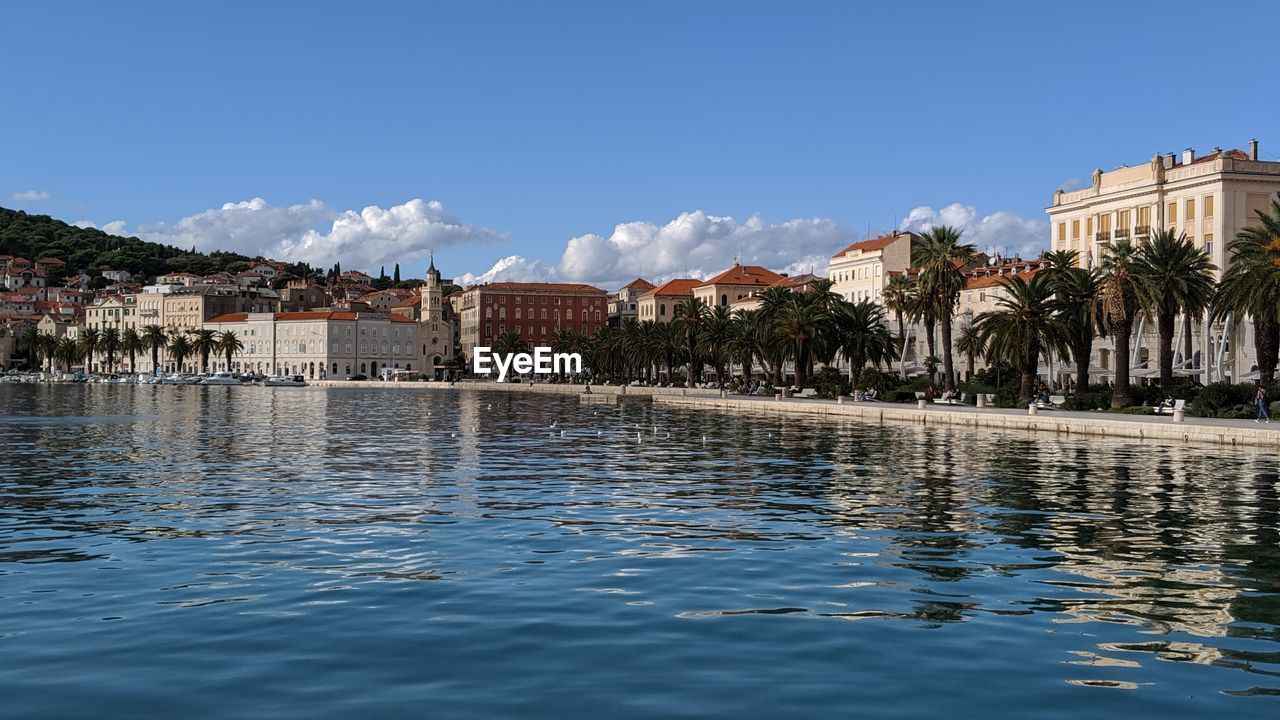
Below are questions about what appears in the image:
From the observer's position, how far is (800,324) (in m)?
91.8

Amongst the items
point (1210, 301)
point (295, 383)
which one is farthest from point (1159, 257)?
point (295, 383)

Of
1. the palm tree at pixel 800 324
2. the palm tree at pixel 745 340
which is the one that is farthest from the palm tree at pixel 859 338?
the palm tree at pixel 745 340

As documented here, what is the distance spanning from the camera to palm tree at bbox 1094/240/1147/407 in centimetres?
6056

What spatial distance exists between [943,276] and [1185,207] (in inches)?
1022

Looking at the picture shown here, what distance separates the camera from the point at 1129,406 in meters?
62.7

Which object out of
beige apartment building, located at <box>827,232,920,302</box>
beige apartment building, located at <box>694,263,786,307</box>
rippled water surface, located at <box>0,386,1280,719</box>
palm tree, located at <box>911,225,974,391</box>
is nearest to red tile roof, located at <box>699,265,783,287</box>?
beige apartment building, located at <box>694,263,786,307</box>

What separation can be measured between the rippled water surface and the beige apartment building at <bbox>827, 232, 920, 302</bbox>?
353 feet

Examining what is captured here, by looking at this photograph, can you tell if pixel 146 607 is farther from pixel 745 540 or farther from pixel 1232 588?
pixel 1232 588

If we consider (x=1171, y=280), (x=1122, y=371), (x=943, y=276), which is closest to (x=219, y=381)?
(x=943, y=276)

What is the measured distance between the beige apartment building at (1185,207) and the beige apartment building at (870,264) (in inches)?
1328

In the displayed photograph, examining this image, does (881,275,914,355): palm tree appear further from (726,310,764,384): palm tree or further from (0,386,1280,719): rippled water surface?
(0,386,1280,719): rippled water surface

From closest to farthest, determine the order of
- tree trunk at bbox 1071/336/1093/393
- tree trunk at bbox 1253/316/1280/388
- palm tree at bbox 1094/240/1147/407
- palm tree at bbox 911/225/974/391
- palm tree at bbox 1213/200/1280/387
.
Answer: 1. palm tree at bbox 1213/200/1280/387
2. tree trunk at bbox 1253/316/1280/388
3. palm tree at bbox 1094/240/1147/407
4. tree trunk at bbox 1071/336/1093/393
5. palm tree at bbox 911/225/974/391

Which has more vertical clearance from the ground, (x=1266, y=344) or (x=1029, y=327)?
(x=1029, y=327)

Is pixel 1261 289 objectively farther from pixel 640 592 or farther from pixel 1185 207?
pixel 640 592
